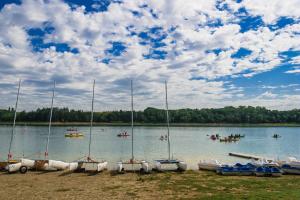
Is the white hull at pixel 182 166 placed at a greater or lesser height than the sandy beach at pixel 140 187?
greater

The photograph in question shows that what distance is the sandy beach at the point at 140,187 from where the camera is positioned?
1536 centimetres

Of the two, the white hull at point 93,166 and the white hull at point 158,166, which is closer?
the white hull at point 93,166

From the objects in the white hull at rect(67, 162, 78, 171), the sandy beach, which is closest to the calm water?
the white hull at rect(67, 162, 78, 171)

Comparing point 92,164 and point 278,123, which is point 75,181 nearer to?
point 92,164

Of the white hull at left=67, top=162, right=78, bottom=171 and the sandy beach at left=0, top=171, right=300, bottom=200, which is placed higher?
the white hull at left=67, top=162, right=78, bottom=171

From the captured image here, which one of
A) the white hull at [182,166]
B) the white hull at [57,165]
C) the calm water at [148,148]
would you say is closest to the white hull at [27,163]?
the white hull at [57,165]

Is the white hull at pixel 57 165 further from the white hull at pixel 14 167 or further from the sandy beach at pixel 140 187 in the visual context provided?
the white hull at pixel 14 167

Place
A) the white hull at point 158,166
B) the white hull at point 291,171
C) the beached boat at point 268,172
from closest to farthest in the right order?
the beached boat at point 268,172 < the white hull at point 291,171 < the white hull at point 158,166

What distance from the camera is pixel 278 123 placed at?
196 metres

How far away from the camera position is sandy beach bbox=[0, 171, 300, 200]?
15359 mm

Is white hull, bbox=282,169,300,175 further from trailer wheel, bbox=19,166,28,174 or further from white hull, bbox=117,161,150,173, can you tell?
trailer wheel, bbox=19,166,28,174

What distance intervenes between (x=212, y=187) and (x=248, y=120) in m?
190

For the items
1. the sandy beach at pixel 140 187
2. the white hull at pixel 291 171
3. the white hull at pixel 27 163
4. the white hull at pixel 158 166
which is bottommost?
the sandy beach at pixel 140 187

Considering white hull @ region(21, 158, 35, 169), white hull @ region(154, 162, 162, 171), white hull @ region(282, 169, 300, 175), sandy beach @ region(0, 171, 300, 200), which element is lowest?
sandy beach @ region(0, 171, 300, 200)
